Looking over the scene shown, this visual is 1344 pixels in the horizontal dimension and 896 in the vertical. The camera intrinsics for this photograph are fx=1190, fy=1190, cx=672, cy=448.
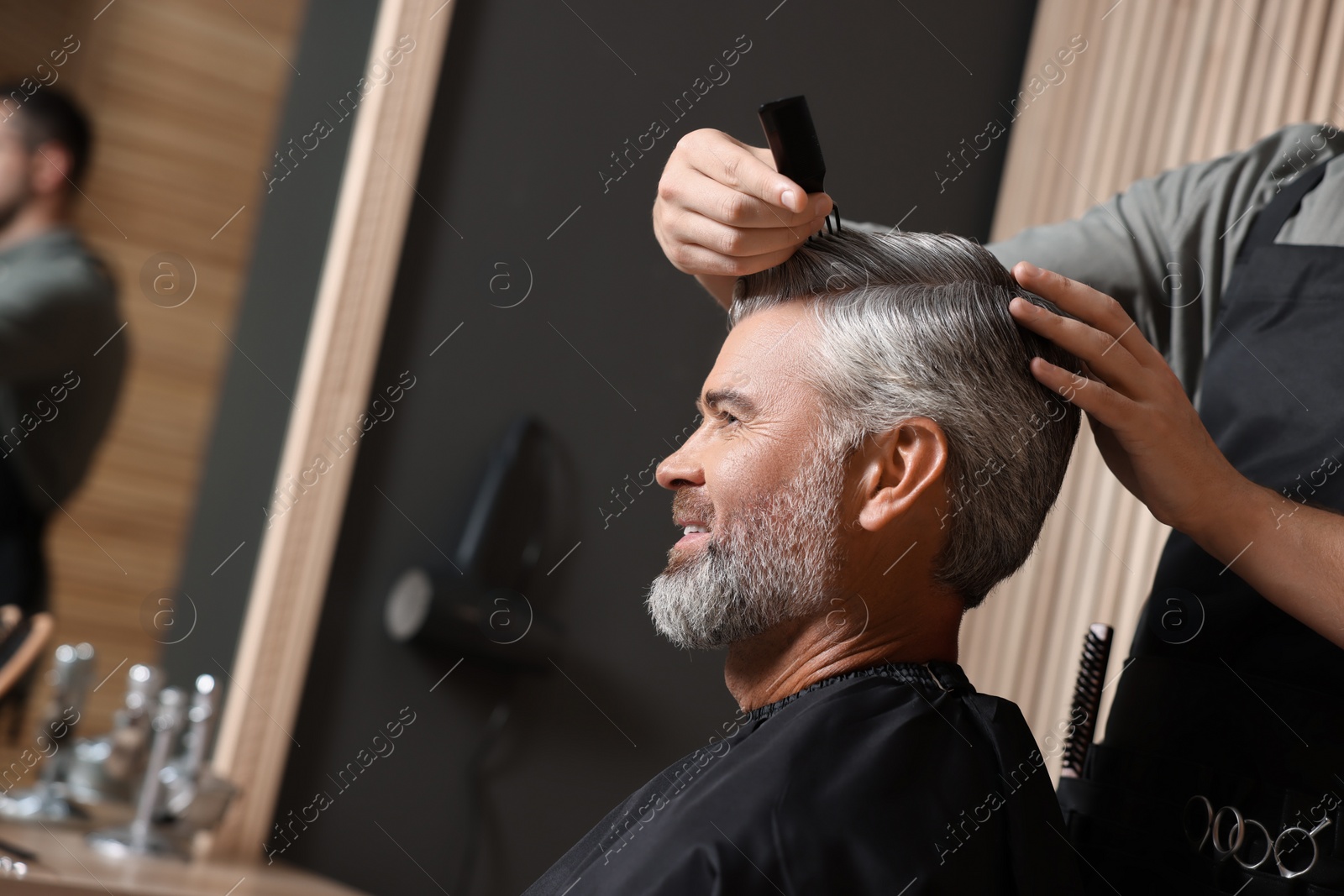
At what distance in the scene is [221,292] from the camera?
232cm

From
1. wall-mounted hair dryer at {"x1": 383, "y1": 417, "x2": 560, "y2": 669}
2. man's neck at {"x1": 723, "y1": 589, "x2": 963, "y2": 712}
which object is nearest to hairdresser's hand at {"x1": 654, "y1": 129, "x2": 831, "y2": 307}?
man's neck at {"x1": 723, "y1": 589, "x2": 963, "y2": 712}

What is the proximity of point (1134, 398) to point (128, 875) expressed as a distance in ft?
4.68

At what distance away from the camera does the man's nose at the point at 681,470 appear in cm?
114

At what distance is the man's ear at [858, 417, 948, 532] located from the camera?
108 cm

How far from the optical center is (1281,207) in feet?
4.17

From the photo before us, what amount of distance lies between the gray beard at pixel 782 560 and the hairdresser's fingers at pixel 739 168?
0.24 metres

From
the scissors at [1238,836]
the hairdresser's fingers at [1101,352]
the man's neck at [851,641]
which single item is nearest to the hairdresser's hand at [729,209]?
the hairdresser's fingers at [1101,352]

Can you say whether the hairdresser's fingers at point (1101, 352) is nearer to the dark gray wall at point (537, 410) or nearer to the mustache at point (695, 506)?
the mustache at point (695, 506)

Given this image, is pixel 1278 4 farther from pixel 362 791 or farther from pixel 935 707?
pixel 362 791

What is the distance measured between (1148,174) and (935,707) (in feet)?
5.84

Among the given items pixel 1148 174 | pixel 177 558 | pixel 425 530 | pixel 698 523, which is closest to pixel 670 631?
pixel 698 523

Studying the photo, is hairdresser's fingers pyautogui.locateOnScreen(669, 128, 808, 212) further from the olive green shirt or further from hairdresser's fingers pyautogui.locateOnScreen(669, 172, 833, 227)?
the olive green shirt

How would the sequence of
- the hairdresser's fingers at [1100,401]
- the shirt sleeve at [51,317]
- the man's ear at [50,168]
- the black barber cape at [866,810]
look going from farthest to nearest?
the man's ear at [50,168]
the shirt sleeve at [51,317]
the hairdresser's fingers at [1100,401]
the black barber cape at [866,810]

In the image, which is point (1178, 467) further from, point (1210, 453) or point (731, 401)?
point (731, 401)
